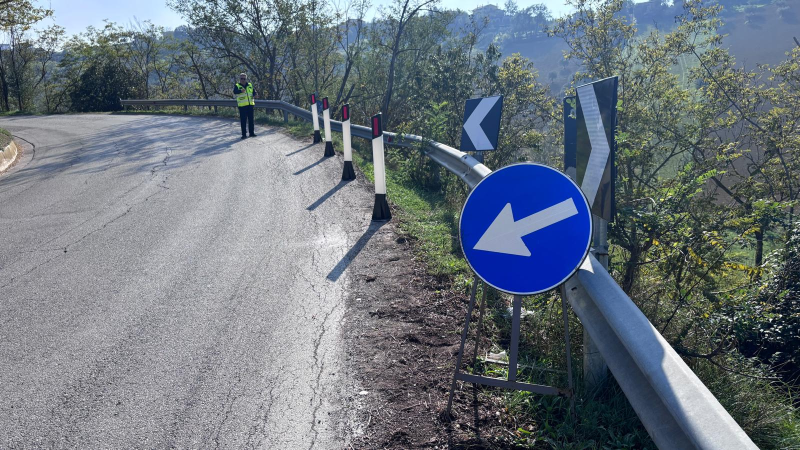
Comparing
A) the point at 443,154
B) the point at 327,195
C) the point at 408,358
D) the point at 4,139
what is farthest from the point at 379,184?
the point at 4,139

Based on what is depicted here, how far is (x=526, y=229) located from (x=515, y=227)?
0.22ft

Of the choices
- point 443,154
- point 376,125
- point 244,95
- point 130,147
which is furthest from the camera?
point 244,95

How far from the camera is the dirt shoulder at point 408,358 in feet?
10.9

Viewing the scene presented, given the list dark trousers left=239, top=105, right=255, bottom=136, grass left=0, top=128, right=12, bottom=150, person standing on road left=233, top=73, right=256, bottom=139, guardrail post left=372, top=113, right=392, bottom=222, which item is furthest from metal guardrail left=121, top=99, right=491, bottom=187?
grass left=0, top=128, right=12, bottom=150

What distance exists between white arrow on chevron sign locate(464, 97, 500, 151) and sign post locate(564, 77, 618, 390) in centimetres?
360

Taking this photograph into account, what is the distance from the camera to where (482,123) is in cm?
708

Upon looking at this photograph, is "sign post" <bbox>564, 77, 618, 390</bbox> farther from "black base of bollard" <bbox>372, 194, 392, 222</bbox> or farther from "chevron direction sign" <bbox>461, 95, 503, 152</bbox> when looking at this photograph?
"black base of bollard" <bbox>372, 194, 392, 222</bbox>

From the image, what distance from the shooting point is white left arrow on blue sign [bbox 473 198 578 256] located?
299 centimetres

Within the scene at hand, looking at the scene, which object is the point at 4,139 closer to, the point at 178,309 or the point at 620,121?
the point at 178,309

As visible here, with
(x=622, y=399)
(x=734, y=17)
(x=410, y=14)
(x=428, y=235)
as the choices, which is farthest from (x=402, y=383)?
(x=734, y=17)

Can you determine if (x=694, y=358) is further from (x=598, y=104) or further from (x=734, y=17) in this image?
(x=734, y=17)

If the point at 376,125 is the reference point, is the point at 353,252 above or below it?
below

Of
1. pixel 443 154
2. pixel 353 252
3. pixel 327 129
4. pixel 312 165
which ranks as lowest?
pixel 353 252

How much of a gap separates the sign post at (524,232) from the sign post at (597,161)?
0.80ft
